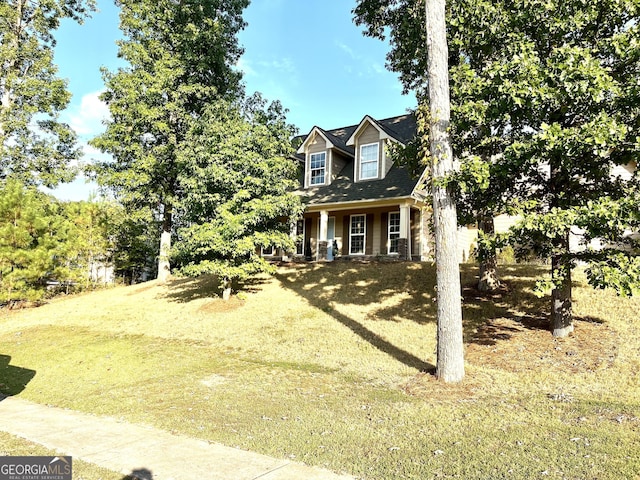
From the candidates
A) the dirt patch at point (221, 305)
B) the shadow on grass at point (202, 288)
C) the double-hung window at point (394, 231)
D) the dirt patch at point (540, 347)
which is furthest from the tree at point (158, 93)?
the dirt patch at point (540, 347)

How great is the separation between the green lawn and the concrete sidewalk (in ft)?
0.88

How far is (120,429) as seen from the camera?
560 cm

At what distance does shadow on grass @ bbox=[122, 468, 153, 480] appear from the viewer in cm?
390

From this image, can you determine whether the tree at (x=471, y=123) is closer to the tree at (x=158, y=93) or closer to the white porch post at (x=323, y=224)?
the white porch post at (x=323, y=224)

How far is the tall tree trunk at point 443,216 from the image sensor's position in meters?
7.16

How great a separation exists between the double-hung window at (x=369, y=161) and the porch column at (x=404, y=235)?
3.11m

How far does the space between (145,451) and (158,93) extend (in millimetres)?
18349

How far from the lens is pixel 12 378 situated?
9227 millimetres

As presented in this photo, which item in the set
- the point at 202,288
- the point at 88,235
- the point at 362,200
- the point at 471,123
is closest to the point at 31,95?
A: the point at 88,235

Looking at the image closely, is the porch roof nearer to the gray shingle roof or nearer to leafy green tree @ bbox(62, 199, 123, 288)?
the gray shingle roof

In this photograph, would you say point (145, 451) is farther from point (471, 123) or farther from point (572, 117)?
point (572, 117)

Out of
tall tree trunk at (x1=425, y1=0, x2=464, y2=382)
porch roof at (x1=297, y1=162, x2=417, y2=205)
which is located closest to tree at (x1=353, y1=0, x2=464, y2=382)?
tall tree trunk at (x1=425, y1=0, x2=464, y2=382)

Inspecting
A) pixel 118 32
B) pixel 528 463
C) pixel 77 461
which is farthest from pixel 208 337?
pixel 118 32

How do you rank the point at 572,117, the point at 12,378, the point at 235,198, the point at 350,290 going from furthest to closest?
the point at 350,290 < the point at 235,198 < the point at 12,378 < the point at 572,117
